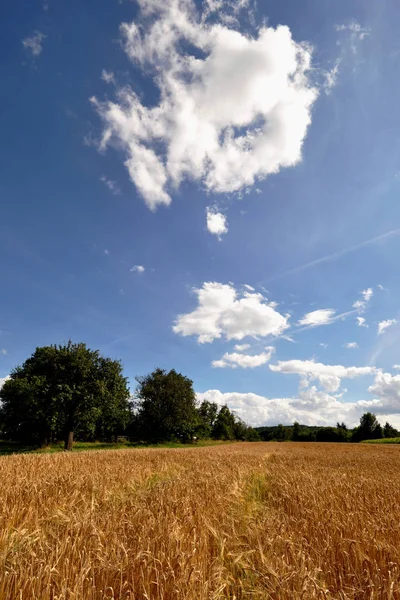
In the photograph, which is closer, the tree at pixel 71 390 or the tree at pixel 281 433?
the tree at pixel 71 390

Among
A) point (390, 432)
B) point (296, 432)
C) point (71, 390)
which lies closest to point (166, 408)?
point (71, 390)

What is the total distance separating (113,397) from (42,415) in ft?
24.6

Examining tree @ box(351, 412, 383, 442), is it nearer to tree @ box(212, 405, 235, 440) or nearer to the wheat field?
tree @ box(212, 405, 235, 440)

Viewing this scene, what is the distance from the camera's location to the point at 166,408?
66.4m

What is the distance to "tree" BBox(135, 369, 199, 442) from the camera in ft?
212

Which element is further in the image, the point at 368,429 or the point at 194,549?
the point at 368,429

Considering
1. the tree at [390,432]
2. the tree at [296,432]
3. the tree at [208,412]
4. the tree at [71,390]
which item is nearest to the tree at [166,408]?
the tree at [71,390]

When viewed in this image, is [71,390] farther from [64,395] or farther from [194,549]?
[194,549]

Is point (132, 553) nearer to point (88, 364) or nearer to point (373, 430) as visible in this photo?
point (88, 364)

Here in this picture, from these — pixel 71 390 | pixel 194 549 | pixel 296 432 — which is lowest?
pixel 194 549

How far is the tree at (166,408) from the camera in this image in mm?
64688

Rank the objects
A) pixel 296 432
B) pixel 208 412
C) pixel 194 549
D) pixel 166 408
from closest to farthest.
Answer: pixel 194 549 → pixel 166 408 → pixel 208 412 → pixel 296 432

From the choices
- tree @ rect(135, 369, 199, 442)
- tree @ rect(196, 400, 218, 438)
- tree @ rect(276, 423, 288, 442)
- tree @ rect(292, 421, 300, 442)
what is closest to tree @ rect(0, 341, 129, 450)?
tree @ rect(135, 369, 199, 442)

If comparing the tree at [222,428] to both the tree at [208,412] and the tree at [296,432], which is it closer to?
the tree at [208,412]
